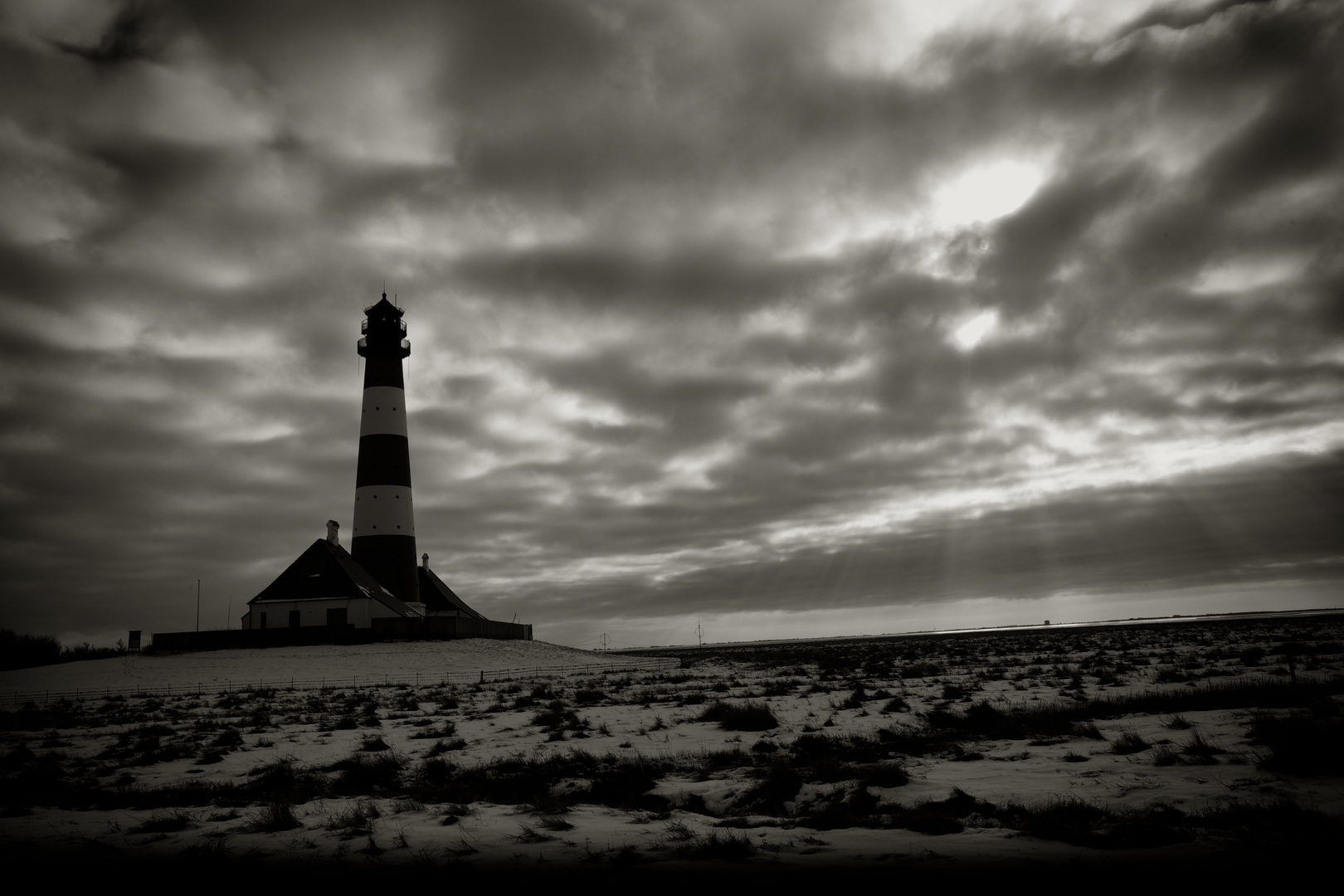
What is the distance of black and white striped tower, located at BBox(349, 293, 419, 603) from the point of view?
173 feet

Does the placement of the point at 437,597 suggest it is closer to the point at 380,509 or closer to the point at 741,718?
the point at 380,509

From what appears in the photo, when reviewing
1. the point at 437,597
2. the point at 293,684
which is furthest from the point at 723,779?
the point at 437,597

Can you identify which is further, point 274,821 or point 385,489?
point 385,489

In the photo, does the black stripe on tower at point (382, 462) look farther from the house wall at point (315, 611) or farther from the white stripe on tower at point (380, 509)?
the house wall at point (315, 611)

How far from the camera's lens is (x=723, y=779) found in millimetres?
11875

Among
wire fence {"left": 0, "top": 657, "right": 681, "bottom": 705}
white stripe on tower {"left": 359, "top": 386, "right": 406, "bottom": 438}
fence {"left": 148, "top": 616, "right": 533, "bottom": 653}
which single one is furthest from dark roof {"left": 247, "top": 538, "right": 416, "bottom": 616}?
wire fence {"left": 0, "top": 657, "right": 681, "bottom": 705}

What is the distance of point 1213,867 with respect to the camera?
21.7 ft

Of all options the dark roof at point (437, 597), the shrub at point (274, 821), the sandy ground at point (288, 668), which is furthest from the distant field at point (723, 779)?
the dark roof at point (437, 597)

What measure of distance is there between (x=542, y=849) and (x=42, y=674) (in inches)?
1811

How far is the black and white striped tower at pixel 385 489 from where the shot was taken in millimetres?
52719

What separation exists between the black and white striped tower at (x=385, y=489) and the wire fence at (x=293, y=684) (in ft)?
47.9

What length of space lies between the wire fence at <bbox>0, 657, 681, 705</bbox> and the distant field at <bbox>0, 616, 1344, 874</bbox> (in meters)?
9.33

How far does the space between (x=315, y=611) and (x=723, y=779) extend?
4599 cm

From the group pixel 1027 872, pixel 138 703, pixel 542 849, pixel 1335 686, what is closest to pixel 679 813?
pixel 542 849
